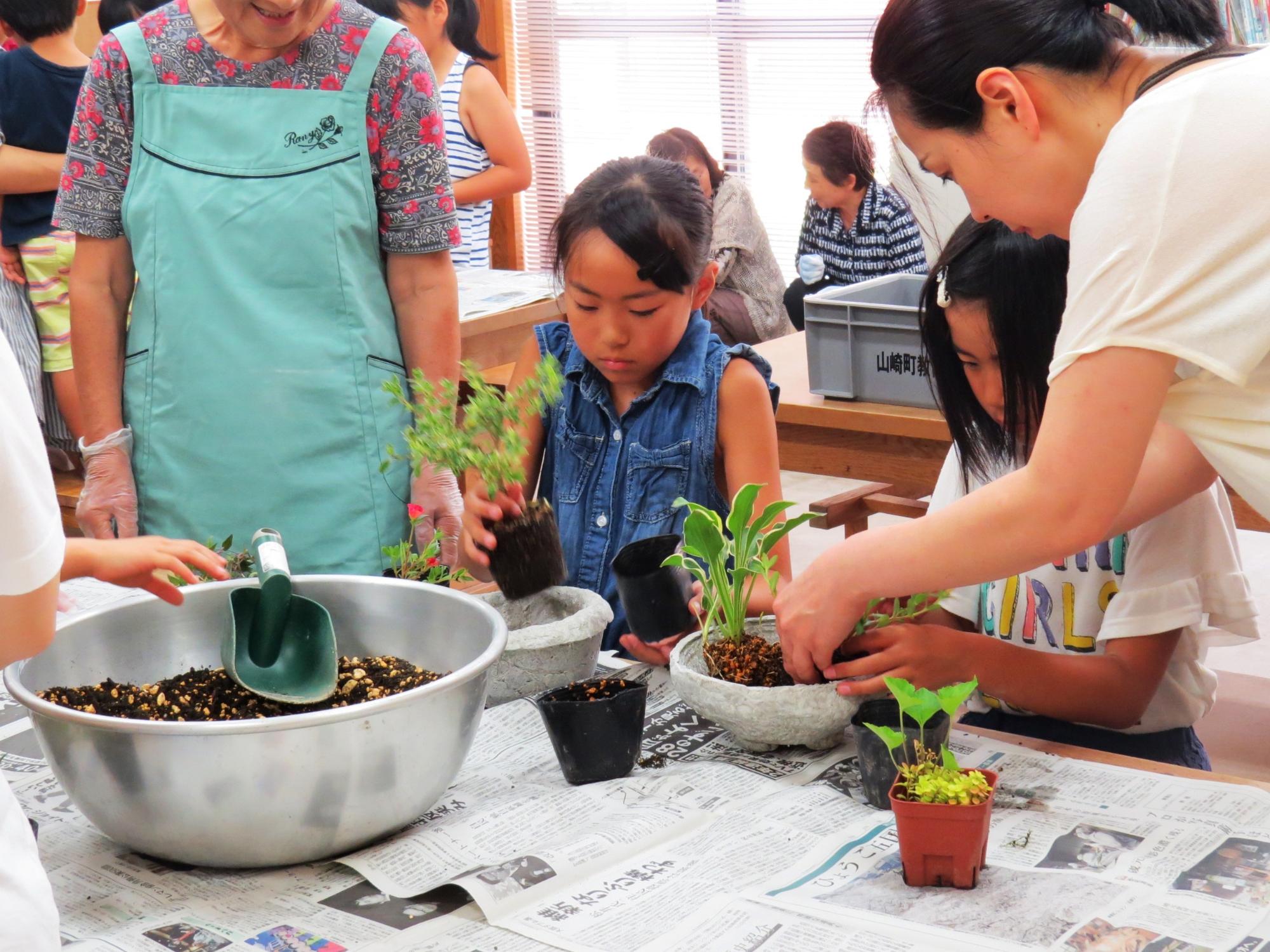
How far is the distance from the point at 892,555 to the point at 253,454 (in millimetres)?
1068

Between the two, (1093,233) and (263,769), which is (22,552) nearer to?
(263,769)

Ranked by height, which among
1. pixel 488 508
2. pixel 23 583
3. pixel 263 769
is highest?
pixel 23 583

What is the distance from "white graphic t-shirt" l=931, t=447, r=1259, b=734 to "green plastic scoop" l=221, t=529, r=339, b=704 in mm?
834

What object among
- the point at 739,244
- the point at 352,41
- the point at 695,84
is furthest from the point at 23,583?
the point at 695,84

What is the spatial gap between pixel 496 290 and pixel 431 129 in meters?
1.58

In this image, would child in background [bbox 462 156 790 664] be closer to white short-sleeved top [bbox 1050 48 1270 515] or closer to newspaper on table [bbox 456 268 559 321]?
white short-sleeved top [bbox 1050 48 1270 515]

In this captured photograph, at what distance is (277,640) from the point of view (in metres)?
1.19

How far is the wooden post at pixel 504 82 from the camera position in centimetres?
636

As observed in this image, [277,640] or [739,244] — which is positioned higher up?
[739,244]

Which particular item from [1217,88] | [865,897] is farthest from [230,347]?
[1217,88]

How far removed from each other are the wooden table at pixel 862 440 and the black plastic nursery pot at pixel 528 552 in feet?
3.47

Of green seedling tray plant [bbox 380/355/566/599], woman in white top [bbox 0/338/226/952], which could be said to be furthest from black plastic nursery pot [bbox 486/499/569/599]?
woman in white top [bbox 0/338/226/952]

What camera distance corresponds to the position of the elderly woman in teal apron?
69.7 inches

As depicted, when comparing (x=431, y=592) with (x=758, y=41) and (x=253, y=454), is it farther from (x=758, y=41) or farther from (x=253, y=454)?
(x=758, y=41)
